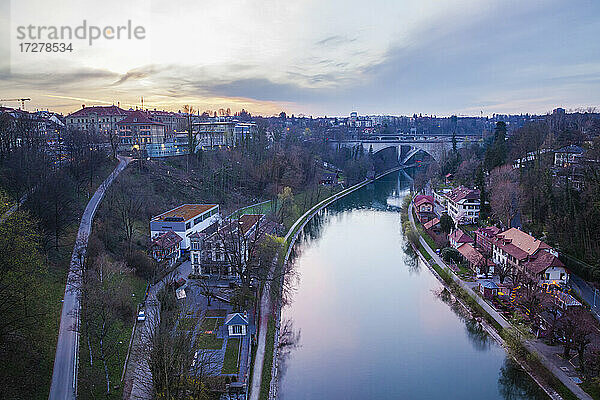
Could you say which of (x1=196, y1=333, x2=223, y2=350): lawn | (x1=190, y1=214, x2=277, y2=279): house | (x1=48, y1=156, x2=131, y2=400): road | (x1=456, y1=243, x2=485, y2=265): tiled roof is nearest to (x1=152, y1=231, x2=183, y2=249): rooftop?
(x1=190, y1=214, x2=277, y2=279): house

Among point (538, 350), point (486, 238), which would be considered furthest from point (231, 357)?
point (486, 238)

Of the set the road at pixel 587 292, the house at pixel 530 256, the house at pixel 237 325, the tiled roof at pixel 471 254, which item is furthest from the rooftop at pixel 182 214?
the road at pixel 587 292

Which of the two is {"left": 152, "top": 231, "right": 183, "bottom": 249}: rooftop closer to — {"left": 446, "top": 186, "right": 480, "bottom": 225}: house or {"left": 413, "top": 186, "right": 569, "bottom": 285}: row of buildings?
{"left": 413, "top": 186, "right": 569, "bottom": 285}: row of buildings

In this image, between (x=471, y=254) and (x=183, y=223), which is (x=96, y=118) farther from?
(x=471, y=254)

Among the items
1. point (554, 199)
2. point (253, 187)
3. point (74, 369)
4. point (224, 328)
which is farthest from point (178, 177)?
point (554, 199)

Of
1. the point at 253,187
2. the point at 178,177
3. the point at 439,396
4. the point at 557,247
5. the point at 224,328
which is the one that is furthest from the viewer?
the point at 253,187

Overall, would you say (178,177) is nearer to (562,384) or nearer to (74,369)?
(74,369)
